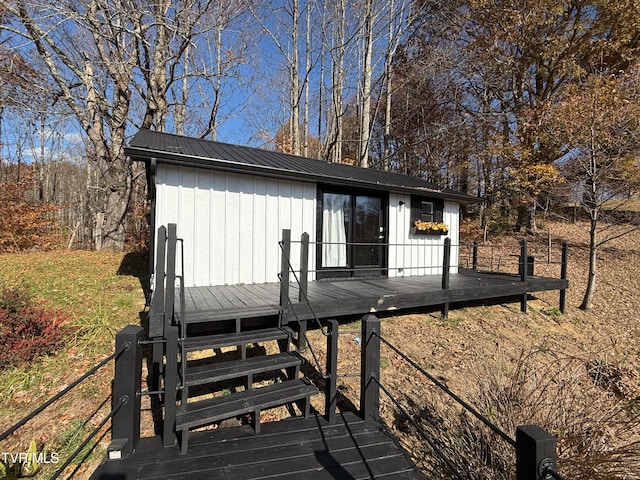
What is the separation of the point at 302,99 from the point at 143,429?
51.7 feet

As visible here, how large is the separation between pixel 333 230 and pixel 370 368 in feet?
13.5

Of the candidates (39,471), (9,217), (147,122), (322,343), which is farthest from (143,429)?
(9,217)

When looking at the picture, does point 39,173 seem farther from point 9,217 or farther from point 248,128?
point 248,128

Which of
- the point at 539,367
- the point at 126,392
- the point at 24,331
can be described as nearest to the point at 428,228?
the point at 539,367

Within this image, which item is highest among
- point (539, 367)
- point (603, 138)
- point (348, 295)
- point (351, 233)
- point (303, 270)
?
point (603, 138)

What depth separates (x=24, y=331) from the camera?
3936 millimetres

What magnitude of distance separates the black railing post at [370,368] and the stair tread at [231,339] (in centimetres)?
104

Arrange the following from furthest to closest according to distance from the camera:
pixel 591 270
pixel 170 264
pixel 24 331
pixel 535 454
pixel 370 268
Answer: pixel 591 270 → pixel 370 268 → pixel 24 331 → pixel 170 264 → pixel 535 454

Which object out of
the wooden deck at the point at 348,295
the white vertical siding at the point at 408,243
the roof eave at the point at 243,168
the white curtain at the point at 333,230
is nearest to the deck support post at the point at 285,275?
the wooden deck at the point at 348,295

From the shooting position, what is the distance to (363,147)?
12.6m

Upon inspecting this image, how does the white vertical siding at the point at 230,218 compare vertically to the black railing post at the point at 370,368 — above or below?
above

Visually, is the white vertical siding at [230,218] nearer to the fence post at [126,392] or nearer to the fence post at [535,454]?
the fence post at [126,392]

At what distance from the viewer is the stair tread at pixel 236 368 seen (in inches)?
106

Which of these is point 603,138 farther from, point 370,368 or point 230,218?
point 230,218
